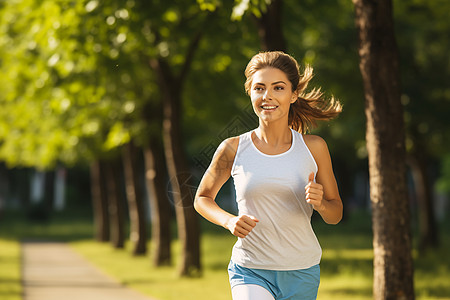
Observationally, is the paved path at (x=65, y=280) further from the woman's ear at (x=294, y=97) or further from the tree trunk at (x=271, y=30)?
the woman's ear at (x=294, y=97)

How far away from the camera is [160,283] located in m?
14.6

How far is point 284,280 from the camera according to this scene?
395cm

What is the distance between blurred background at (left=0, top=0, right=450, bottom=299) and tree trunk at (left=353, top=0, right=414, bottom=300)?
4.37ft

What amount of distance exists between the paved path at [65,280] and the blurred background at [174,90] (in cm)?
42

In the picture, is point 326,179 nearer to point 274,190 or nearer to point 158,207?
point 274,190

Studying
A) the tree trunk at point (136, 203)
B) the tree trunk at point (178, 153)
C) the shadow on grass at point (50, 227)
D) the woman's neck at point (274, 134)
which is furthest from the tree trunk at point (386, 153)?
the shadow on grass at point (50, 227)

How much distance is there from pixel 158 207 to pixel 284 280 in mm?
14872

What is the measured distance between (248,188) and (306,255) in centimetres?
47

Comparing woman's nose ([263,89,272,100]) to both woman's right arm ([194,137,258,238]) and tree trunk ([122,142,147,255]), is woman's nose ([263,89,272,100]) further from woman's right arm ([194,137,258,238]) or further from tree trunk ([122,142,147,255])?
tree trunk ([122,142,147,255])

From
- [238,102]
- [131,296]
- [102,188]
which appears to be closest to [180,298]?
[131,296]

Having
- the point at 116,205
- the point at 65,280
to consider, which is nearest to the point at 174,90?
the point at 65,280

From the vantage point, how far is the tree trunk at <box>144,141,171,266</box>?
18328 mm

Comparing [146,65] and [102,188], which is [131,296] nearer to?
[146,65]

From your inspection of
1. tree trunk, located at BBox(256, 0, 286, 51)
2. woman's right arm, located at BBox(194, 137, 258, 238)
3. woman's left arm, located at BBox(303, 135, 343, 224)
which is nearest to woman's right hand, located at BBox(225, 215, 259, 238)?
woman's right arm, located at BBox(194, 137, 258, 238)
